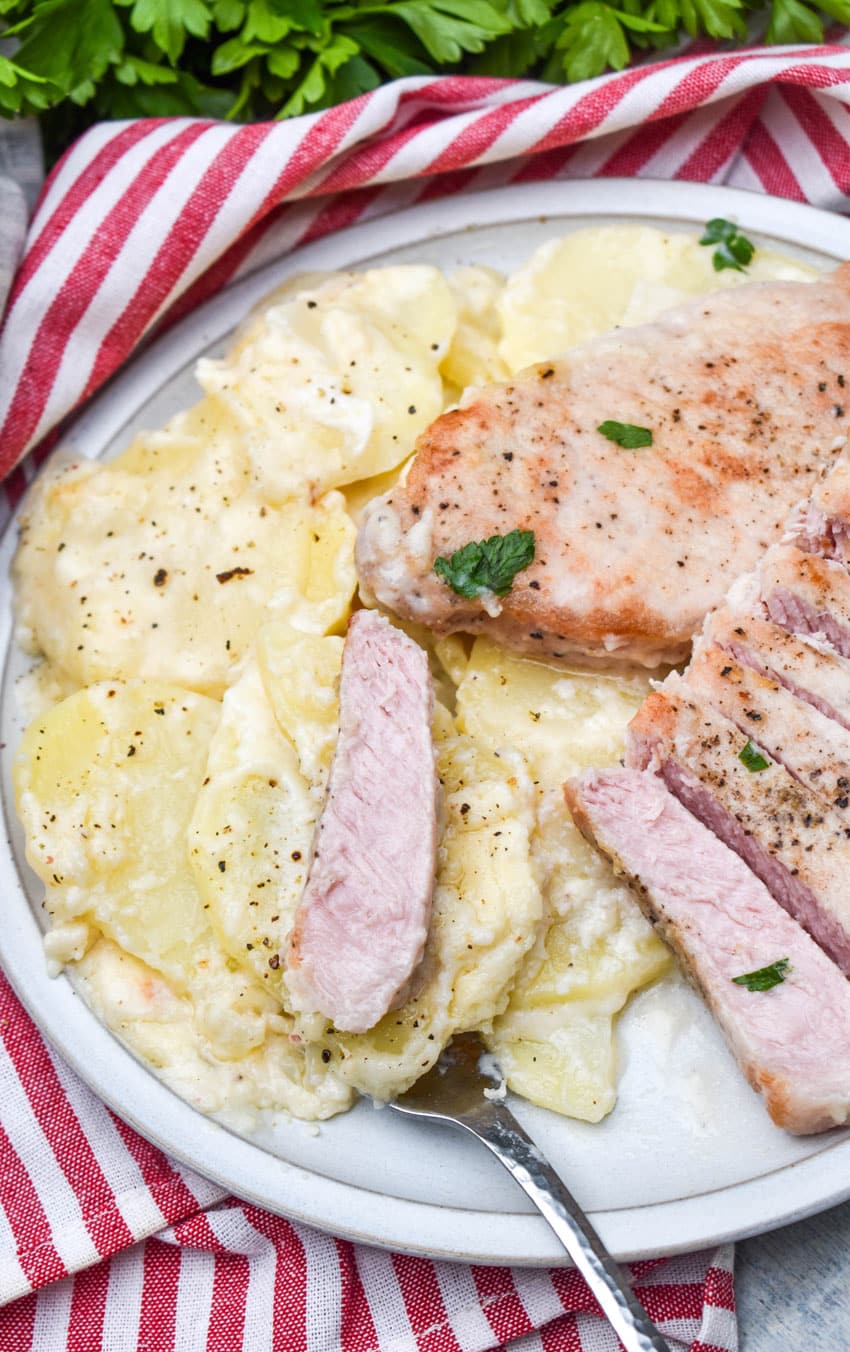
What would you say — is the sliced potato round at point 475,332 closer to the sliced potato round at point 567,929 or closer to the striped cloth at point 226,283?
the striped cloth at point 226,283

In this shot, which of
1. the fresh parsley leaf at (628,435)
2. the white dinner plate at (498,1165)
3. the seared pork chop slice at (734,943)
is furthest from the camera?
the fresh parsley leaf at (628,435)

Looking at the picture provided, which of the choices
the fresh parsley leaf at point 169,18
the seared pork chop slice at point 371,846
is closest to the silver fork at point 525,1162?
the seared pork chop slice at point 371,846

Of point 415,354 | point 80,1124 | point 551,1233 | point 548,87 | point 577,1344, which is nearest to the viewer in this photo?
point 551,1233

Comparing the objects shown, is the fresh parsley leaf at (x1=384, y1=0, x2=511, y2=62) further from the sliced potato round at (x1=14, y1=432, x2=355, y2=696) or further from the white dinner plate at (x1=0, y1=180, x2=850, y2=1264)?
the white dinner plate at (x1=0, y1=180, x2=850, y2=1264)

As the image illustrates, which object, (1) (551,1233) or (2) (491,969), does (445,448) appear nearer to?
(2) (491,969)

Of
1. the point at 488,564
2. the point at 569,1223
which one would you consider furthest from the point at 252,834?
the point at 569,1223

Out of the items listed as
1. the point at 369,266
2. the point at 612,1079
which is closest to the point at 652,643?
the point at 612,1079
